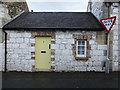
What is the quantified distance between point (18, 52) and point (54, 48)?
7.60 feet

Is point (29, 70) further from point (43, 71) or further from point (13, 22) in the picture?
point (13, 22)

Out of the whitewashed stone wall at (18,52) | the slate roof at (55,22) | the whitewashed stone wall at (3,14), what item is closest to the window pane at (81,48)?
the slate roof at (55,22)

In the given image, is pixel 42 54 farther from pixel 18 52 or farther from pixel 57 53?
pixel 18 52

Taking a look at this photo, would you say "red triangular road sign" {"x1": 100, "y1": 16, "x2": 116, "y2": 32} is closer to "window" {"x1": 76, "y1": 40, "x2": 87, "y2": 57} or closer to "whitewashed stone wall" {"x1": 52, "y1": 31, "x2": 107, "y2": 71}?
"whitewashed stone wall" {"x1": 52, "y1": 31, "x2": 107, "y2": 71}

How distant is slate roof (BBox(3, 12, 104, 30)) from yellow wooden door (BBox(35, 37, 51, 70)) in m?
1.02

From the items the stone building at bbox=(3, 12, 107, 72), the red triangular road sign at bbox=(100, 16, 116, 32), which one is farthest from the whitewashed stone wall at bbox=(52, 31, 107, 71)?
the red triangular road sign at bbox=(100, 16, 116, 32)

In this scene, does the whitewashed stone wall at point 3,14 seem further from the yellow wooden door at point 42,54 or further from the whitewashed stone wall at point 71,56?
the whitewashed stone wall at point 71,56

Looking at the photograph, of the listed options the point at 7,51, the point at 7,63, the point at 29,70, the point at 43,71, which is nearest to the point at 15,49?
the point at 7,51

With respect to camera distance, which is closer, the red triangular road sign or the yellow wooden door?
the red triangular road sign

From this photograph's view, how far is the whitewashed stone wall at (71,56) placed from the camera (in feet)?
23.6

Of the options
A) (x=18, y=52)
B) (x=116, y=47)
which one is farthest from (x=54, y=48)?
A: (x=116, y=47)

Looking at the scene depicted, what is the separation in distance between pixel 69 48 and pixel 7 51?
3.96 m

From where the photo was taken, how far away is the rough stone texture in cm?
720

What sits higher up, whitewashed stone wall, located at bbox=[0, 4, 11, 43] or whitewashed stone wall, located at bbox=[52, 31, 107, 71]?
whitewashed stone wall, located at bbox=[0, 4, 11, 43]
